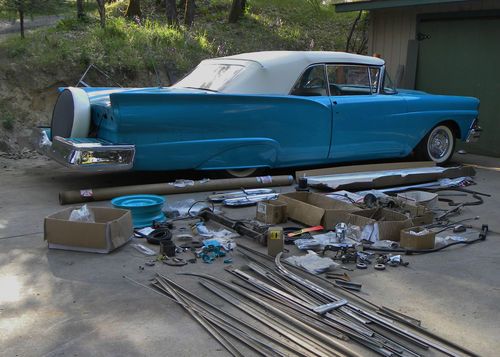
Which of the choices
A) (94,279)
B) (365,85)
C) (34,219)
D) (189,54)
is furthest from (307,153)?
(189,54)

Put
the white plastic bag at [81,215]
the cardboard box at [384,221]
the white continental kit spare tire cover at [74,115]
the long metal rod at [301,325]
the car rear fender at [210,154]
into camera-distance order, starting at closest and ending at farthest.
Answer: the long metal rod at [301,325], the white plastic bag at [81,215], the cardboard box at [384,221], the car rear fender at [210,154], the white continental kit spare tire cover at [74,115]

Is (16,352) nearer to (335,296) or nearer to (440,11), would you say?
(335,296)

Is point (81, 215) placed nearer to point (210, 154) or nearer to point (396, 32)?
point (210, 154)

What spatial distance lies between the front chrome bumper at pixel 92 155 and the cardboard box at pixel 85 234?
1.32 m

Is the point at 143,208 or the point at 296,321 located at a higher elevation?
the point at 143,208

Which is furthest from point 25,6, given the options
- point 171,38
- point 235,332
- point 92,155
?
point 235,332

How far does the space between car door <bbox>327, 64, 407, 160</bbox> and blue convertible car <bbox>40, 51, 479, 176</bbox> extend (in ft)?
0.05

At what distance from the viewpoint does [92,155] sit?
606 centimetres

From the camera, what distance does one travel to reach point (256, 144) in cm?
713

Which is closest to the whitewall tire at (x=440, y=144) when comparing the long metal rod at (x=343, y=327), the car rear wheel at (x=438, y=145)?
the car rear wheel at (x=438, y=145)

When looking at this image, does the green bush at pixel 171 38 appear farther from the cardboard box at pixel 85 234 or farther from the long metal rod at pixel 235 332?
the long metal rod at pixel 235 332

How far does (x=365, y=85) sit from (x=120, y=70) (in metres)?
4.83

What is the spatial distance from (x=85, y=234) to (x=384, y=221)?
103 inches

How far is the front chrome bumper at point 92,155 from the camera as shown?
5988mm
